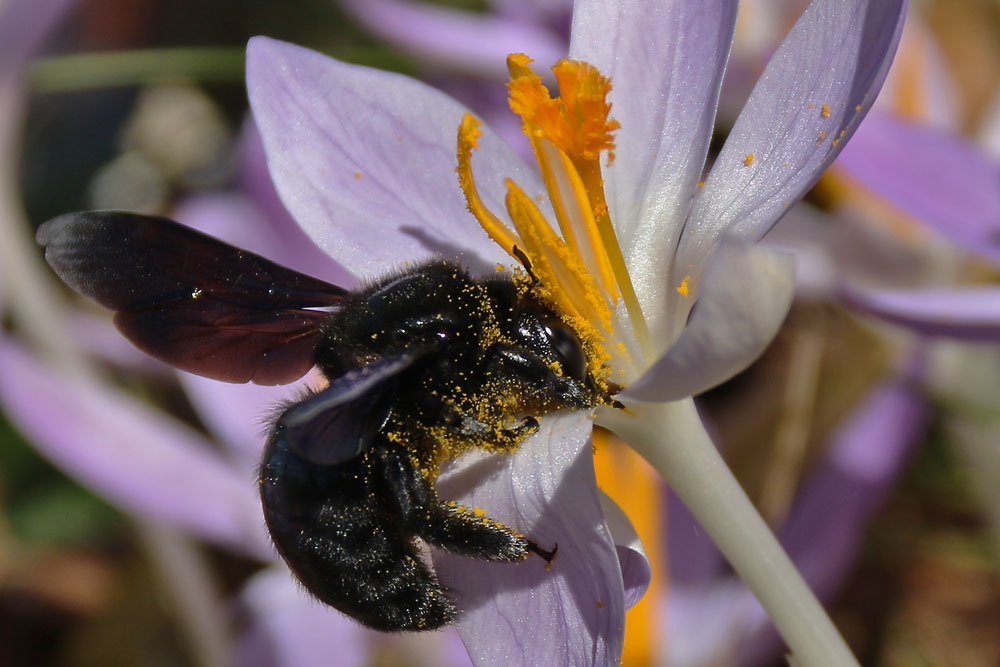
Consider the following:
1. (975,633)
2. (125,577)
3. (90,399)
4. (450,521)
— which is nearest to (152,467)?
(90,399)

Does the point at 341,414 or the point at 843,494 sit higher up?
the point at 341,414

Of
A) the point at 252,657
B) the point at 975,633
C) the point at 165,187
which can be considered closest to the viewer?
the point at 252,657

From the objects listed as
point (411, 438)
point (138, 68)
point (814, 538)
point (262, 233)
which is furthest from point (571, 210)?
point (138, 68)

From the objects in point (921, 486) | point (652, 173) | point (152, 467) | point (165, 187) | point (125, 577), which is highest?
point (652, 173)

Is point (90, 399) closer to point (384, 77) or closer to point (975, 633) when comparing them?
point (384, 77)

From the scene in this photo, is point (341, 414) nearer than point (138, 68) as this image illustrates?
Yes

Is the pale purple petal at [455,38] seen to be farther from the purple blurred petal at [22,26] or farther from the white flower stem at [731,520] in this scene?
the white flower stem at [731,520]

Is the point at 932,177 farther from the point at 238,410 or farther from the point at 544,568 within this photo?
the point at 238,410
